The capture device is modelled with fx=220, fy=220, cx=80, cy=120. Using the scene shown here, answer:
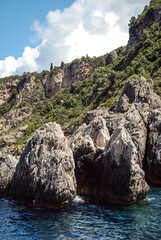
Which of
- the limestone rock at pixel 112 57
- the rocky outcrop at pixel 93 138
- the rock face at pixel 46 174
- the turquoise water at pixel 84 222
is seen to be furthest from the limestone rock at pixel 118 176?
the limestone rock at pixel 112 57

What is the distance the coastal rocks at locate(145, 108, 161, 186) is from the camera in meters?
28.5

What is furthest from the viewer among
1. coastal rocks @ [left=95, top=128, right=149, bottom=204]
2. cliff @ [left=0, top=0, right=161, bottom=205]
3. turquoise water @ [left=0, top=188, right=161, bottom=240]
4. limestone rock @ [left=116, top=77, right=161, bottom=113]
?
cliff @ [left=0, top=0, right=161, bottom=205]

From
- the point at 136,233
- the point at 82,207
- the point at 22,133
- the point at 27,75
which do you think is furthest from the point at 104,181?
the point at 27,75

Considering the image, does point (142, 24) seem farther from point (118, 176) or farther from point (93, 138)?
point (118, 176)

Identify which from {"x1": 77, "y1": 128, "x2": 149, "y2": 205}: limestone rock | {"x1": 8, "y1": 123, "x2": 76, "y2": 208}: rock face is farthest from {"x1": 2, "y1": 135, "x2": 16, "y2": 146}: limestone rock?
{"x1": 77, "y1": 128, "x2": 149, "y2": 205}: limestone rock

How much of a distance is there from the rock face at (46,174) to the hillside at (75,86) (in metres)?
37.7

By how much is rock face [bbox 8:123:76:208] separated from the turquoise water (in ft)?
3.42

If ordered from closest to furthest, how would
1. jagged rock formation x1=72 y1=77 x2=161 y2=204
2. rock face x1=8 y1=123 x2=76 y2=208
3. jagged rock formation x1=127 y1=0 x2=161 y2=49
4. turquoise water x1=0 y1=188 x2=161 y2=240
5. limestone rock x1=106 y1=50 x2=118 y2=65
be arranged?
1. turquoise water x1=0 y1=188 x2=161 y2=240
2. rock face x1=8 y1=123 x2=76 y2=208
3. jagged rock formation x1=72 y1=77 x2=161 y2=204
4. jagged rock formation x1=127 y1=0 x2=161 y2=49
5. limestone rock x1=106 y1=50 x2=118 y2=65

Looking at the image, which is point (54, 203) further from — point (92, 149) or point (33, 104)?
point (33, 104)

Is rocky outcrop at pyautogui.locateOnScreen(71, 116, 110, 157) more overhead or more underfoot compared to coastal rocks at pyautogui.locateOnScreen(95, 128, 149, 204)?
more overhead

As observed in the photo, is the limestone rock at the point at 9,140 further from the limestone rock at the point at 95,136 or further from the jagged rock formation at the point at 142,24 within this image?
the jagged rock formation at the point at 142,24

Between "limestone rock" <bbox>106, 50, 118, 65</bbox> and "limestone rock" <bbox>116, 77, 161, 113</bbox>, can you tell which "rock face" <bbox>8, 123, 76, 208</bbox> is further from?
"limestone rock" <bbox>106, 50, 118, 65</bbox>

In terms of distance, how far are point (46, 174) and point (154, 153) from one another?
16.6 metres

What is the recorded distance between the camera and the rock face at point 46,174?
18317 mm
